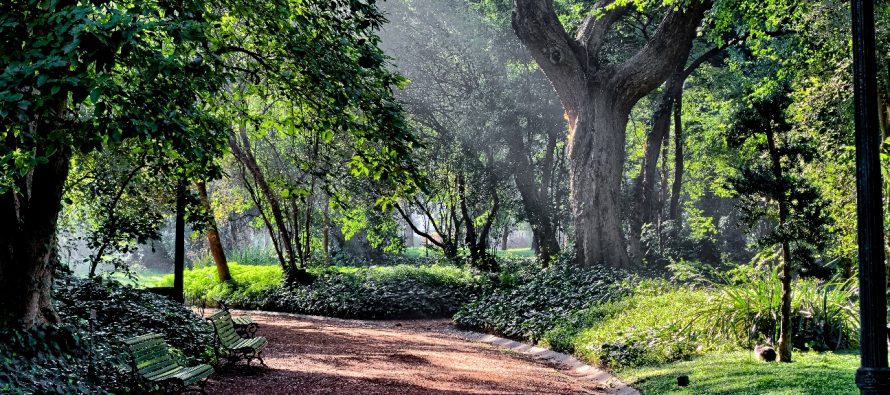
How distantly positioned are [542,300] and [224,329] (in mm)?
8228

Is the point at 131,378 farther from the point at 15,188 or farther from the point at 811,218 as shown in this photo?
the point at 811,218

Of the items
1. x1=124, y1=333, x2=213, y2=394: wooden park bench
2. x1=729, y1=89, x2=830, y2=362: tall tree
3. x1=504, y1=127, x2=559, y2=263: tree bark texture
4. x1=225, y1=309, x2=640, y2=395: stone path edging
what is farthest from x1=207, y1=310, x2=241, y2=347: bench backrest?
x1=504, y1=127, x2=559, y2=263: tree bark texture

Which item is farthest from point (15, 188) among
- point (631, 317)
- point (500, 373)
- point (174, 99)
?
point (631, 317)

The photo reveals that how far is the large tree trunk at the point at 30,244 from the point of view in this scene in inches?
292

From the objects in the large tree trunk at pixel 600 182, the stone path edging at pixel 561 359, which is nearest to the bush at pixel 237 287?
the stone path edging at pixel 561 359

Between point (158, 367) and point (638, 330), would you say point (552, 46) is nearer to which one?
point (638, 330)

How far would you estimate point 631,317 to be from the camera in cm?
1300

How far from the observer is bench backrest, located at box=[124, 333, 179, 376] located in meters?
7.64

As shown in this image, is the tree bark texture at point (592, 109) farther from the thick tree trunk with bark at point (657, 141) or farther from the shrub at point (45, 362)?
the shrub at point (45, 362)

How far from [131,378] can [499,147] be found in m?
19.4

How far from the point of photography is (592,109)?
18031mm

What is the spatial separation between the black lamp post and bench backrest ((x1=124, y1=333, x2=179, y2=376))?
20.8ft

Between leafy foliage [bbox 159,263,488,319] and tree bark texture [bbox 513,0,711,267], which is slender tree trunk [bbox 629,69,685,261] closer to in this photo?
tree bark texture [bbox 513,0,711,267]

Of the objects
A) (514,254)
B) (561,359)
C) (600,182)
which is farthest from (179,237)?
(514,254)
